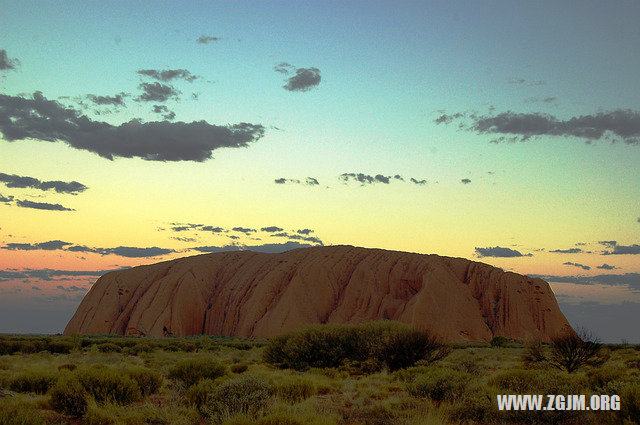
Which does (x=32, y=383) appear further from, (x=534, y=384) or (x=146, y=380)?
(x=534, y=384)

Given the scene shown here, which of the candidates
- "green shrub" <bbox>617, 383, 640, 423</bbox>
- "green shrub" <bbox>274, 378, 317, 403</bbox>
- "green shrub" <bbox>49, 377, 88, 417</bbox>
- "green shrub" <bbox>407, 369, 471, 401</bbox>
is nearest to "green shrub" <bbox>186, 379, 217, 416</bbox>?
"green shrub" <bbox>274, 378, 317, 403</bbox>

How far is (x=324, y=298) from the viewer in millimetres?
70000

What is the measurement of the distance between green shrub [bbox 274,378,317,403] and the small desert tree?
565 inches

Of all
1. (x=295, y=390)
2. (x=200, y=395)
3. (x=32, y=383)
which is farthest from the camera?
(x=32, y=383)

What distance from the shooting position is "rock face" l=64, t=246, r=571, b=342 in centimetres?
6594

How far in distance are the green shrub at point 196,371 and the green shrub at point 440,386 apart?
6245 mm

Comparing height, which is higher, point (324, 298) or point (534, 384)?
point (534, 384)

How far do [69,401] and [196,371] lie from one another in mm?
4736

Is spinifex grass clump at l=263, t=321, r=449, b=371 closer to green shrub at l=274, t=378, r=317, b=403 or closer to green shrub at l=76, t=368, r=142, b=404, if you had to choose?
green shrub at l=274, t=378, r=317, b=403

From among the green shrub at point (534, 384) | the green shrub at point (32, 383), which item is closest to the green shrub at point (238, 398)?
the green shrub at point (534, 384)

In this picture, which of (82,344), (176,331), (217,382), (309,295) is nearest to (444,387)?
(217,382)

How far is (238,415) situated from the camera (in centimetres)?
963

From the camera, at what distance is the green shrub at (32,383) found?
16.4 meters

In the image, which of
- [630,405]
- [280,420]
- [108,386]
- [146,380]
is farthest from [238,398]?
[630,405]
